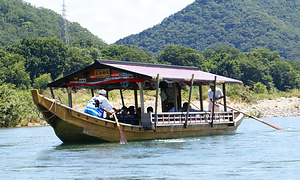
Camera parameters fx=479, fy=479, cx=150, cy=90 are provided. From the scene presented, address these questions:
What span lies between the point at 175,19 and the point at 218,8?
1666 centimetres


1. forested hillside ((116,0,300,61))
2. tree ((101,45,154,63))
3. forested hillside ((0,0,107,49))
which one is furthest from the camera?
forested hillside ((116,0,300,61))

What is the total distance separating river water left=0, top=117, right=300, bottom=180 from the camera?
10.3 metres

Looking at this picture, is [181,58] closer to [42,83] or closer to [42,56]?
[42,56]

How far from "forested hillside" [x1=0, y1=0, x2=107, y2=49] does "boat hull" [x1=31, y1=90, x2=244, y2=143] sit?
76456 millimetres

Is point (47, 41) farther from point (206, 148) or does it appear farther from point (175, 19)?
point (175, 19)

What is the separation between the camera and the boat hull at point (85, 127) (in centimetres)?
1530

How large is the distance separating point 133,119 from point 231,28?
13110 centimetres

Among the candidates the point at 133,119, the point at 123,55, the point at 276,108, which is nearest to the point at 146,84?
the point at 133,119

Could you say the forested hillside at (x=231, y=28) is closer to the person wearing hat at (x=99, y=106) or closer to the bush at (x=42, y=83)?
the bush at (x=42, y=83)

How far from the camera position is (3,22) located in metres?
99.4

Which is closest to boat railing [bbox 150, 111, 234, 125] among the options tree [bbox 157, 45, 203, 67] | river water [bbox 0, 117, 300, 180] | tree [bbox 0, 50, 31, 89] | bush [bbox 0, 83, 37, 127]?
river water [bbox 0, 117, 300, 180]

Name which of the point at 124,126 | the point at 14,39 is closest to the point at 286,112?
the point at 124,126

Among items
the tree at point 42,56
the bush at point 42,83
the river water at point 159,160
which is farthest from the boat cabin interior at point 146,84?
the tree at point 42,56

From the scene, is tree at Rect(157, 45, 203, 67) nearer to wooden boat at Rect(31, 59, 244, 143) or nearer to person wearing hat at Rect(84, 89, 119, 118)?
wooden boat at Rect(31, 59, 244, 143)
